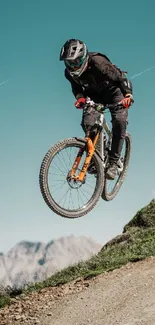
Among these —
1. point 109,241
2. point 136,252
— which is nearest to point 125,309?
point 136,252

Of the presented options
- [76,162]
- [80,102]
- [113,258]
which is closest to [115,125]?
[80,102]

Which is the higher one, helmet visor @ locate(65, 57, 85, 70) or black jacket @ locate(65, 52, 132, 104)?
helmet visor @ locate(65, 57, 85, 70)

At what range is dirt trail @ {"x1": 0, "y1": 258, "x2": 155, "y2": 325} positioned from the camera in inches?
399

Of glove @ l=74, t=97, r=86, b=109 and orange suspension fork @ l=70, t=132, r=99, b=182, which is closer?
orange suspension fork @ l=70, t=132, r=99, b=182

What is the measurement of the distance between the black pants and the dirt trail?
2.78 m

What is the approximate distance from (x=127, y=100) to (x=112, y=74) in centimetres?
77

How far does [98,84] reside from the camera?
11.6 m

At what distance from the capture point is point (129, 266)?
12867mm

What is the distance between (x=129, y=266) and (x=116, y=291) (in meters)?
1.46

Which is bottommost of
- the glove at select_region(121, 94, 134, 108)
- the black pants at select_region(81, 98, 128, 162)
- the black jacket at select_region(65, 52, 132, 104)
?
the black pants at select_region(81, 98, 128, 162)

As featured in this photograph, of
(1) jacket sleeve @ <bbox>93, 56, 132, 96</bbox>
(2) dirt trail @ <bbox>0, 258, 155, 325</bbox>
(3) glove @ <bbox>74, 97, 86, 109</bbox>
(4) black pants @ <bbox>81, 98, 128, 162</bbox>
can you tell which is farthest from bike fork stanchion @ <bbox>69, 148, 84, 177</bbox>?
(2) dirt trail @ <bbox>0, 258, 155, 325</bbox>

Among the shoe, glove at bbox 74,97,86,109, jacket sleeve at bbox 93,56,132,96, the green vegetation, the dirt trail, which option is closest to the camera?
the dirt trail

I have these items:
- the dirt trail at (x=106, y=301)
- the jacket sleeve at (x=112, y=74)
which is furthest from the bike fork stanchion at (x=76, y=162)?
the dirt trail at (x=106, y=301)

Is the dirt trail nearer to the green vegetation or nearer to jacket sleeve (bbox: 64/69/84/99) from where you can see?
the green vegetation
